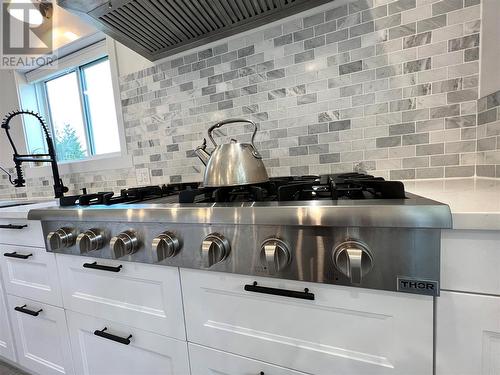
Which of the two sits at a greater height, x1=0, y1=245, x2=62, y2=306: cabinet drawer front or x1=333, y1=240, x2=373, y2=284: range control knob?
x1=333, y1=240, x2=373, y2=284: range control knob

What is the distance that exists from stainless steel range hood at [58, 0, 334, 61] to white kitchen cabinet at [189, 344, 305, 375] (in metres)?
1.23

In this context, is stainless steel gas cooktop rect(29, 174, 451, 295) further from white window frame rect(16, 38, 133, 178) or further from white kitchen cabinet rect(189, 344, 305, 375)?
white window frame rect(16, 38, 133, 178)

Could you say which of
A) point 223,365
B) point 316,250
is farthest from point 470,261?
point 223,365

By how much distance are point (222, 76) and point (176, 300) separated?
3.32 ft

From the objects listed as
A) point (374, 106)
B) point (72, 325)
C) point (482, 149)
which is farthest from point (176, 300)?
point (482, 149)

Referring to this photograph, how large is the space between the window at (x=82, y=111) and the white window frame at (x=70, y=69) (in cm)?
4

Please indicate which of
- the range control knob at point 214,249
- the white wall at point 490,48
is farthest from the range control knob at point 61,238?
the white wall at point 490,48

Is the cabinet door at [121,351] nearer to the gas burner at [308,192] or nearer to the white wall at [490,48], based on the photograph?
the gas burner at [308,192]

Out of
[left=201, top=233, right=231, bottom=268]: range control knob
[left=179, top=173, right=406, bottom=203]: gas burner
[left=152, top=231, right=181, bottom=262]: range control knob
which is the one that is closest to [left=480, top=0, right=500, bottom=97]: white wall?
[left=179, top=173, right=406, bottom=203]: gas burner

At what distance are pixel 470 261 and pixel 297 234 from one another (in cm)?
30

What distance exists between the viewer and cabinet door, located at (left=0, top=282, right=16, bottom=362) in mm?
1215

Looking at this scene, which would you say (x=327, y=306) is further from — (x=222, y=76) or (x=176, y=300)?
(x=222, y=76)

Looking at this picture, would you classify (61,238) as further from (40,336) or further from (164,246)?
(40,336)

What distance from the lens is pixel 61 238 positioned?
801 millimetres
